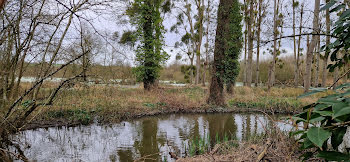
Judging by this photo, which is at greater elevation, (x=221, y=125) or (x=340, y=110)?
(x=340, y=110)

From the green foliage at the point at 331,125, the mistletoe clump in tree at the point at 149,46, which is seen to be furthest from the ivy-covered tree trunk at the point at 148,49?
the green foliage at the point at 331,125

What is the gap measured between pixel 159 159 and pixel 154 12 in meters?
11.5

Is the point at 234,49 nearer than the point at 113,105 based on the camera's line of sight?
No

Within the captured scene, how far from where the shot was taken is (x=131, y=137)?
5832mm

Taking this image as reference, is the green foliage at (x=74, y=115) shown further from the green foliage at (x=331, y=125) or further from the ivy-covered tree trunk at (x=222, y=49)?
the green foliage at (x=331, y=125)

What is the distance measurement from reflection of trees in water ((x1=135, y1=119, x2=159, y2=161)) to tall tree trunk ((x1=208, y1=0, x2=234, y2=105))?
12.1 ft

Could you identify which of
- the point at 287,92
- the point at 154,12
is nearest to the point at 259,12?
the point at 287,92

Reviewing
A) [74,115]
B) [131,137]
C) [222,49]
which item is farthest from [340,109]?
[222,49]

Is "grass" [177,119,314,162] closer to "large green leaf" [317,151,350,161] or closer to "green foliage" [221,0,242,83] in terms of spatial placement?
"large green leaf" [317,151,350,161]

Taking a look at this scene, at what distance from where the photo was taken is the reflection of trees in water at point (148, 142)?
4641mm

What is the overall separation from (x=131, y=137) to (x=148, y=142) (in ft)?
2.03

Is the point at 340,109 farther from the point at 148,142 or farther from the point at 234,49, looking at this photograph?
the point at 234,49

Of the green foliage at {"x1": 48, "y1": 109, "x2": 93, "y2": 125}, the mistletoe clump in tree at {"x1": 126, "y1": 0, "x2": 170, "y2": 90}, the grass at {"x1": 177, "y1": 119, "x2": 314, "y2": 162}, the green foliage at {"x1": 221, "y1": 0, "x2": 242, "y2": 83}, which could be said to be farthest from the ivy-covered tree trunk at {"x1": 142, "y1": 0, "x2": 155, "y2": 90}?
the grass at {"x1": 177, "y1": 119, "x2": 314, "y2": 162}

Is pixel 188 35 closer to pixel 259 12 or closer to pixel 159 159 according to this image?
pixel 259 12
